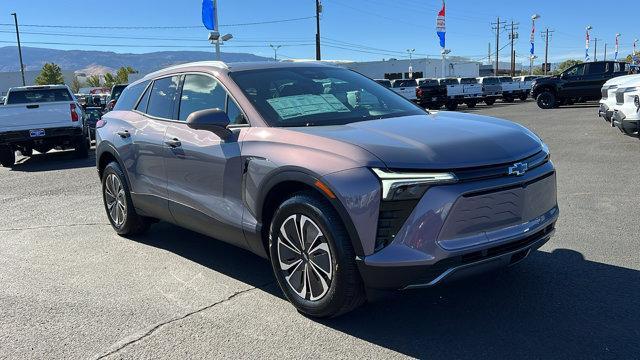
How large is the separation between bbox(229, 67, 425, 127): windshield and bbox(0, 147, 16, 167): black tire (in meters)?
11.1

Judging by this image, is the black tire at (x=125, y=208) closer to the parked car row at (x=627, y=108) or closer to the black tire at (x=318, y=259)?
the black tire at (x=318, y=259)

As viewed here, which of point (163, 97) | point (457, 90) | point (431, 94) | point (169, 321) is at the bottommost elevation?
point (169, 321)

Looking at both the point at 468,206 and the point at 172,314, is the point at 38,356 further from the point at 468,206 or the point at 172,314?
the point at 468,206

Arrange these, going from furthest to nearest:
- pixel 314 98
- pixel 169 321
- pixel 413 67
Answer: pixel 413 67, pixel 314 98, pixel 169 321

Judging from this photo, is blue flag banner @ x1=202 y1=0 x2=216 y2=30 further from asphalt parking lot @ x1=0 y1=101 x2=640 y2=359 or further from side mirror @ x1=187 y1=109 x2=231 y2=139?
side mirror @ x1=187 y1=109 x2=231 y2=139

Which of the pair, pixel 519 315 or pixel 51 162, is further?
pixel 51 162

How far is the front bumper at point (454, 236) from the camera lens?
122 inches

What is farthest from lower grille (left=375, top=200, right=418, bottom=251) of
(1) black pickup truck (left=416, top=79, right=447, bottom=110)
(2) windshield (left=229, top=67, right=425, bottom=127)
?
(1) black pickup truck (left=416, top=79, right=447, bottom=110)

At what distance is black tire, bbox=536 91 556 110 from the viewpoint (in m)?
24.6

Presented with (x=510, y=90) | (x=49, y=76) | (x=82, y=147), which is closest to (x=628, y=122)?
(x=82, y=147)

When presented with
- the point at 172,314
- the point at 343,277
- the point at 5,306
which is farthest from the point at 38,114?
the point at 343,277

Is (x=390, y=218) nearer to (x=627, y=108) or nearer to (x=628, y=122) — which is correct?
(x=628, y=122)

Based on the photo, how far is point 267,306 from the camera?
403 cm

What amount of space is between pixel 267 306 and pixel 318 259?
73cm
